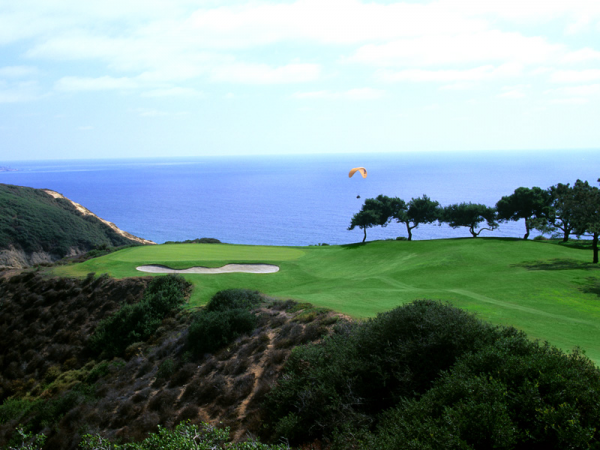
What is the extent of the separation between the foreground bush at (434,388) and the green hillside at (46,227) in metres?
55.8

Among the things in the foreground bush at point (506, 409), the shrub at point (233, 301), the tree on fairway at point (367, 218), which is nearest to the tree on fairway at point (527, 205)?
the tree on fairway at point (367, 218)

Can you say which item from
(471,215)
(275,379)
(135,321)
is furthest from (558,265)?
(135,321)

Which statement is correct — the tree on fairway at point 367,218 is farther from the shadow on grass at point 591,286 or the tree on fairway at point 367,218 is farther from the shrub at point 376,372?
the shrub at point 376,372

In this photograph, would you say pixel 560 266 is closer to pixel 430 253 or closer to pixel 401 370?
pixel 430 253

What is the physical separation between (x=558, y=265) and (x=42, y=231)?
69042 millimetres

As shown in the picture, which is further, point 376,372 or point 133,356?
point 133,356

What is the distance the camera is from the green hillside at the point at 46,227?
5881 centimetres

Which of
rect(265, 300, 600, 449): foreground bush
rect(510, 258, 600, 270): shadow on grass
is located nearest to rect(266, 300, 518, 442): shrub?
rect(265, 300, 600, 449): foreground bush

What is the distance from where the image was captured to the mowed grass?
1405 centimetres

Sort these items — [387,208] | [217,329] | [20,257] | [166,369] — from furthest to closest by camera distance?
[20,257] < [387,208] < [217,329] < [166,369]

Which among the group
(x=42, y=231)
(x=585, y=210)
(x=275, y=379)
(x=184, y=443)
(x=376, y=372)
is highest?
(x=585, y=210)

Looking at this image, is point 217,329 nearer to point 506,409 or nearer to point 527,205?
point 506,409

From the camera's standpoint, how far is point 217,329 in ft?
49.3

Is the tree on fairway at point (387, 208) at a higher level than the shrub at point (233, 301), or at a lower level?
higher
